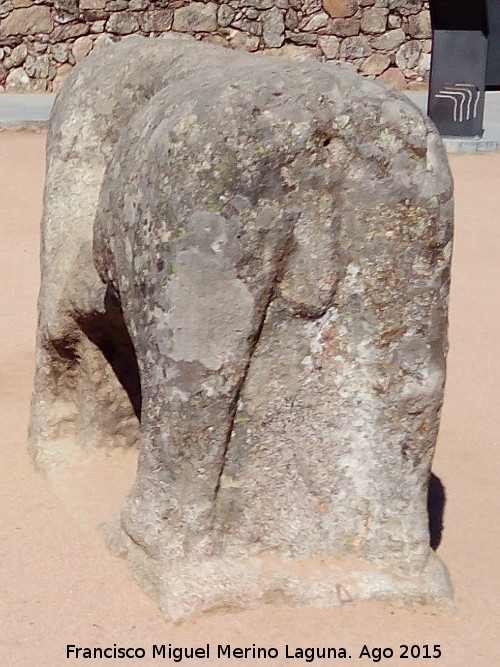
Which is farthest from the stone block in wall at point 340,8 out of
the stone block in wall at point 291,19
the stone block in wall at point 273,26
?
the stone block in wall at point 273,26

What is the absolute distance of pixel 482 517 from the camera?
3.64 meters

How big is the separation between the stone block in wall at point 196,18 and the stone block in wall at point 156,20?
67 millimetres

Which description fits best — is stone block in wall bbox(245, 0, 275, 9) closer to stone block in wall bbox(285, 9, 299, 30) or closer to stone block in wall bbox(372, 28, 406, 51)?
stone block in wall bbox(285, 9, 299, 30)

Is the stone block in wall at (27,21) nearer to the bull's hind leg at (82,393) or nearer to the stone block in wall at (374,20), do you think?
the stone block in wall at (374,20)

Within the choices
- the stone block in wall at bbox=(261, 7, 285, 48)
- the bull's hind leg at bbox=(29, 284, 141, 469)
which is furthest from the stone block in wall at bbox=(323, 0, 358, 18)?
the bull's hind leg at bbox=(29, 284, 141, 469)

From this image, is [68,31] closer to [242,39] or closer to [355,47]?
[242,39]

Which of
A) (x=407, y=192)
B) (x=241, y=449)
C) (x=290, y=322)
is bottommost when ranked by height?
(x=241, y=449)

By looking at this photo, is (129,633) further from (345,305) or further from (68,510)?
(345,305)

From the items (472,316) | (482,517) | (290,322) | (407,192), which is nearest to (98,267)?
(290,322)

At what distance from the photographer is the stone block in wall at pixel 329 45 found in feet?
43.7

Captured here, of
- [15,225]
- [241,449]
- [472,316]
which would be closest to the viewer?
[241,449]

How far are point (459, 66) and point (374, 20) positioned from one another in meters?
3.22

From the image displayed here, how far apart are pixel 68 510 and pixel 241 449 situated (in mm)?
726

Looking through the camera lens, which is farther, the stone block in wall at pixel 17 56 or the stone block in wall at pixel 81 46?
the stone block in wall at pixel 81 46
